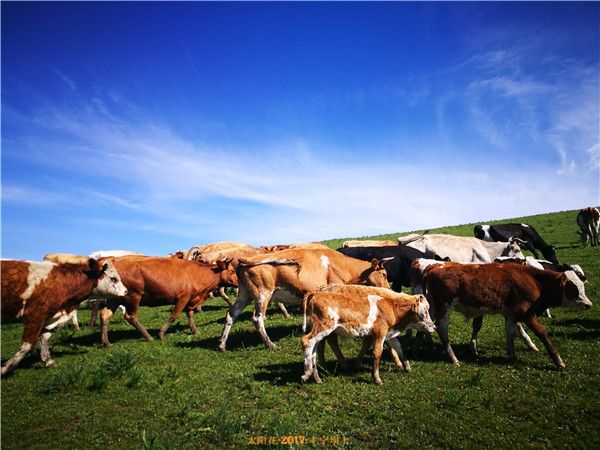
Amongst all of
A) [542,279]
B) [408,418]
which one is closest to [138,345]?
[408,418]

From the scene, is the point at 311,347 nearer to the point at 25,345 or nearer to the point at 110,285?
the point at 25,345

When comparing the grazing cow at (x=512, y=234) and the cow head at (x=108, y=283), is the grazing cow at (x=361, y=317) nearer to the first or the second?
the cow head at (x=108, y=283)

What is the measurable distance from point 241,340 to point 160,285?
354 cm

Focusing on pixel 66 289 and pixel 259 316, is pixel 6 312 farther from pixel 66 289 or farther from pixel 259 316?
pixel 259 316

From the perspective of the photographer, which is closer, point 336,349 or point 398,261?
point 336,349

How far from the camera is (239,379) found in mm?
7852

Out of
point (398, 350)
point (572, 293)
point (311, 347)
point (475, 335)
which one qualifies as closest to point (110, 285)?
point (311, 347)

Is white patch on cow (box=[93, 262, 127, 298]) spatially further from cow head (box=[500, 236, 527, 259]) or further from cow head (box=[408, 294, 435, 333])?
cow head (box=[500, 236, 527, 259])

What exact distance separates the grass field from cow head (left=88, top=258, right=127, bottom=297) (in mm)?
1854

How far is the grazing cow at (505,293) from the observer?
8.45 metres

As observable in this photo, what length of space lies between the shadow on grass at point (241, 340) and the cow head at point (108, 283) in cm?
259

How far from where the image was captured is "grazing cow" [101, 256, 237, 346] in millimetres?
11555

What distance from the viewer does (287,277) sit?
1047 centimetres

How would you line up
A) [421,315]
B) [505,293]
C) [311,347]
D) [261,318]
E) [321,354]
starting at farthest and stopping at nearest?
[261,318] < [505,293] < [321,354] < [421,315] < [311,347]
